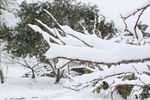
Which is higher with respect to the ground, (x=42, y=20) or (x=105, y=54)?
(x=42, y=20)

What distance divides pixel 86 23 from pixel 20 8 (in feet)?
11.6

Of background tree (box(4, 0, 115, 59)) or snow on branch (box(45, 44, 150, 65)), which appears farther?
background tree (box(4, 0, 115, 59))

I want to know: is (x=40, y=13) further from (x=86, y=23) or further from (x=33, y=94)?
(x=33, y=94)

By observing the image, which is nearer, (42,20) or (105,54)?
(105,54)

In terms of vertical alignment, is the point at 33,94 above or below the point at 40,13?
below

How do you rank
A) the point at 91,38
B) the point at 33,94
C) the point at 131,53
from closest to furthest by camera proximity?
the point at 131,53 → the point at 91,38 → the point at 33,94

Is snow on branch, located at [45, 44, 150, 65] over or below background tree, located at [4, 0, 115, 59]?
below

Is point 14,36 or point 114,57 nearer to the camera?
point 114,57

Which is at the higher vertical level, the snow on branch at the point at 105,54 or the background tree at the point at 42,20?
the background tree at the point at 42,20

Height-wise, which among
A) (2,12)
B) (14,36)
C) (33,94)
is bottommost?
(33,94)

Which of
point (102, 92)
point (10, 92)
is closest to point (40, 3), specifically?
point (10, 92)

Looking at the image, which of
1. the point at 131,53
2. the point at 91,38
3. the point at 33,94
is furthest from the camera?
the point at 33,94

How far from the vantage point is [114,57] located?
0.79 metres

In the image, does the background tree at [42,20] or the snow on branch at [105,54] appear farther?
the background tree at [42,20]
